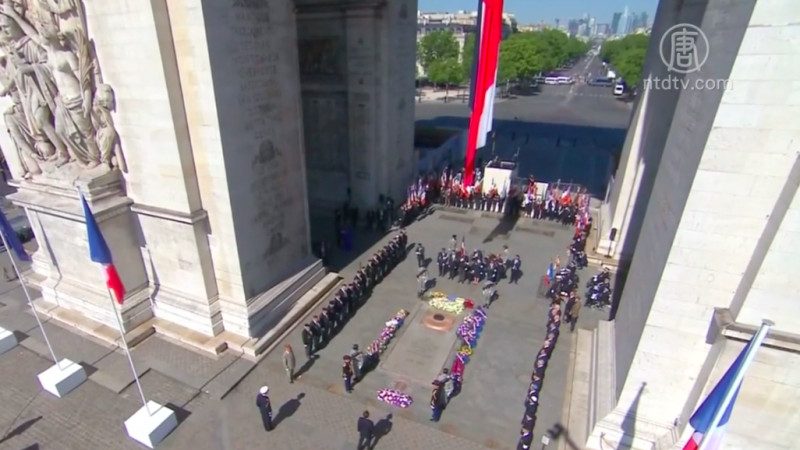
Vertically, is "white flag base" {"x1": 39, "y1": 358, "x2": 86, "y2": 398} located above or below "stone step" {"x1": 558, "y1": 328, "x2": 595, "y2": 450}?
below

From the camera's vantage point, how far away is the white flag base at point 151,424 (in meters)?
10.6

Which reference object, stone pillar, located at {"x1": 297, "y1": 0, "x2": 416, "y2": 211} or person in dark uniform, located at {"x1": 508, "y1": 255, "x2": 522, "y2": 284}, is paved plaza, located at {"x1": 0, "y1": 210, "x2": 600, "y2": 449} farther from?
stone pillar, located at {"x1": 297, "y1": 0, "x2": 416, "y2": 211}

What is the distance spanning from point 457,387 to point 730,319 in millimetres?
6871

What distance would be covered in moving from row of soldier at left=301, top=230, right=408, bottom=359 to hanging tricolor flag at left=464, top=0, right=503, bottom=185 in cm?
563

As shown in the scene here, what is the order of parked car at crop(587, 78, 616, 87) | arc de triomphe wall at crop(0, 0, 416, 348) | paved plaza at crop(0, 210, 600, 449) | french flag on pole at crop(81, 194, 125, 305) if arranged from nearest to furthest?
french flag on pole at crop(81, 194, 125, 305) < paved plaza at crop(0, 210, 600, 449) < arc de triomphe wall at crop(0, 0, 416, 348) < parked car at crop(587, 78, 616, 87)

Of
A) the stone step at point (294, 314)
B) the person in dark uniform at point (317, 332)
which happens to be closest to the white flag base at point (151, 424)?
the stone step at point (294, 314)

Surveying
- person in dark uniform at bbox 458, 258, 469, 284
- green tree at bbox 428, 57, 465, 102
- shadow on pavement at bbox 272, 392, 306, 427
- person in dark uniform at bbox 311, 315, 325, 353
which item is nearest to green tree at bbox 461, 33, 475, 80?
green tree at bbox 428, 57, 465, 102

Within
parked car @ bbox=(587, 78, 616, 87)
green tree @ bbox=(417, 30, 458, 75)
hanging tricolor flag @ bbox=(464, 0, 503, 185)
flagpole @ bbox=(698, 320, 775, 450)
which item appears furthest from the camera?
parked car @ bbox=(587, 78, 616, 87)

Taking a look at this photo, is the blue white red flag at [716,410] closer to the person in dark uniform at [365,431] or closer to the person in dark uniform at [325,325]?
the person in dark uniform at [365,431]

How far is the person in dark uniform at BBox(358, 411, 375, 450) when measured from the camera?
10.1 m

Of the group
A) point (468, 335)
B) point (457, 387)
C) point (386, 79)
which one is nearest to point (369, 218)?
point (386, 79)

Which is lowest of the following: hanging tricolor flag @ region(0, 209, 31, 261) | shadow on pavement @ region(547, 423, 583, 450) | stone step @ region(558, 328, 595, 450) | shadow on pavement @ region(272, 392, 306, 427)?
shadow on pavement @ region(272, 392, 306, 427)

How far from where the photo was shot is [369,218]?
75.9 ft

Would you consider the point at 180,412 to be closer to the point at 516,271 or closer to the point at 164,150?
the point at 164,150
